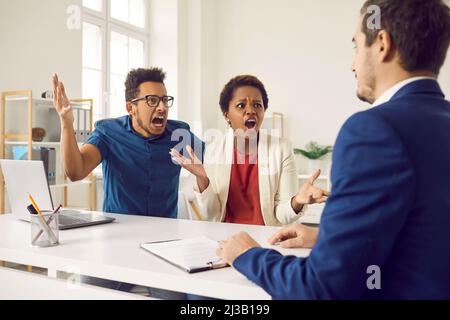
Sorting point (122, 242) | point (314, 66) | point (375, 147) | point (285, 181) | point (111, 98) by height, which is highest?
point (314, 66)

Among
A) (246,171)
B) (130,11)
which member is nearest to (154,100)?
(246,171)

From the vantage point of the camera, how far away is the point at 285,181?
193cm

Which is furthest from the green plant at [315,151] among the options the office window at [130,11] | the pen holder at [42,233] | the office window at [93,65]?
the pen holder at [42,233]

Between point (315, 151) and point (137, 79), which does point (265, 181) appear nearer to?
point (137, 79)

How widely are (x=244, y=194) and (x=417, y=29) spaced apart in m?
1.26

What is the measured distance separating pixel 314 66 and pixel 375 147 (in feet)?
16.4

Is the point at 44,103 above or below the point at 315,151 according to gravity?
above

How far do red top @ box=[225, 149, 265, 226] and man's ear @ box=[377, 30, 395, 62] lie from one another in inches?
45.6

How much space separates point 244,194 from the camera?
6.39 feet

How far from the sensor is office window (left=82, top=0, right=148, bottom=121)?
4500 millimetres

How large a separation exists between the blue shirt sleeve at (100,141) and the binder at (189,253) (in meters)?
0.88

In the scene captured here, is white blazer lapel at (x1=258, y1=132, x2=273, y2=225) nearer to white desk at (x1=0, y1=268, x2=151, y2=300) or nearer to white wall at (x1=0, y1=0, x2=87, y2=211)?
white desk at (x1=0, y1=268, x2=151, y2=300)
